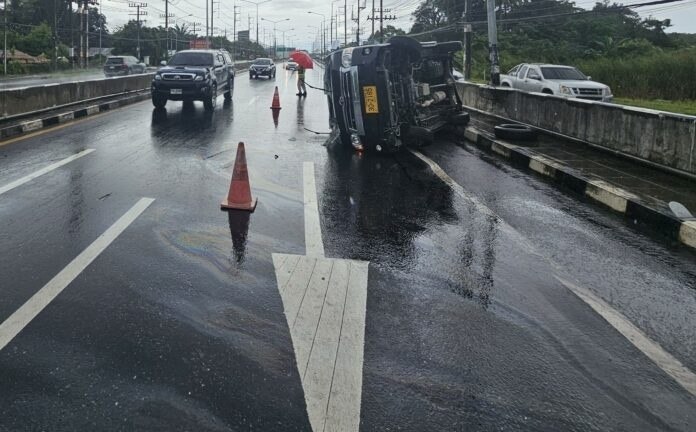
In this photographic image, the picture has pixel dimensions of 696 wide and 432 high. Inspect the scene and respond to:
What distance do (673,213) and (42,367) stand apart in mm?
6314

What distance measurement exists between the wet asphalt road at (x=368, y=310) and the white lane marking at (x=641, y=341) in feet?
0.21

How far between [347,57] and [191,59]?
1176 centimetres

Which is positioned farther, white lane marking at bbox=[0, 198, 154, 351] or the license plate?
the license plate

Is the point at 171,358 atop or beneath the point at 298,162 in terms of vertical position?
beneath

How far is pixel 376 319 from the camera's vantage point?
13.3 ft

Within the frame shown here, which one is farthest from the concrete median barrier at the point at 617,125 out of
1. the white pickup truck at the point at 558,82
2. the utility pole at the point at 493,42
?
the white pickup truck at the point at 558,82

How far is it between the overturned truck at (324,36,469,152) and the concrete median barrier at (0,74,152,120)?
799 cm

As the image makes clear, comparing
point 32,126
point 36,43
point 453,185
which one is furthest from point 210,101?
point 36,43

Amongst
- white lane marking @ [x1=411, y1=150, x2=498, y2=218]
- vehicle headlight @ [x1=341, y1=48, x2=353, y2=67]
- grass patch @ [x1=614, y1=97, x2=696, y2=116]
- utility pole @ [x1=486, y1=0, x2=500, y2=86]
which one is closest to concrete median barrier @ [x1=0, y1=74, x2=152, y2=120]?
vehicle headlight @ [x1=341, y1=48, x2=353, y2=67]

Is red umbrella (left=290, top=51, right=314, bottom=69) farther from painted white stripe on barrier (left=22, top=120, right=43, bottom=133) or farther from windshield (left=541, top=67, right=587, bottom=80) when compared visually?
painted white stripe on barrier (left=22, top=120, right=43, bottom=133)

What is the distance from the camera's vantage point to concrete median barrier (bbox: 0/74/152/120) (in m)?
14.5

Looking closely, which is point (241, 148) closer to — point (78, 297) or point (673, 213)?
point (78, 297)

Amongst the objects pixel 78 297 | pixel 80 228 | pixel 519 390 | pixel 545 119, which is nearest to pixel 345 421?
pixel 519 390

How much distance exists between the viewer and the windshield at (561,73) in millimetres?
20697
